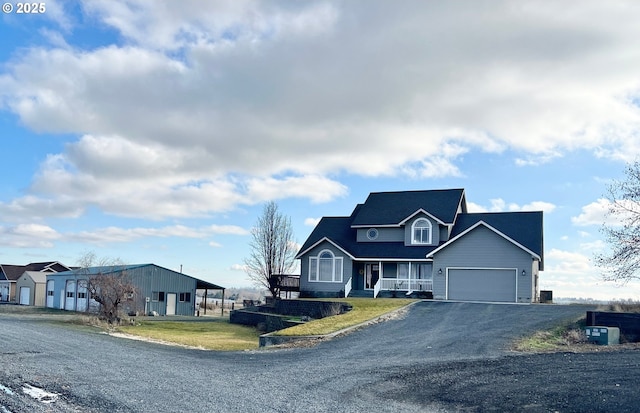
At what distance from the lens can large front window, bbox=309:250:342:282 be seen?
39.4 metres

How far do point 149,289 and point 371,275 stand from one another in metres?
17.9

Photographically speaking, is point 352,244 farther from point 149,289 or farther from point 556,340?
point 556,340

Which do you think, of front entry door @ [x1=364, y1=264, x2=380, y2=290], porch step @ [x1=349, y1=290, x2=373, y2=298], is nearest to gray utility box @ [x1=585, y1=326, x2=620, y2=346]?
porch step @ [x1=349, y1=290, x2=373, y2=298]

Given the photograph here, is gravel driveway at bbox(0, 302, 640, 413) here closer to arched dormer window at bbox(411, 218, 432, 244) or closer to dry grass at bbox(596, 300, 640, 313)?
dry grass at bbox(596, 300, 640, 313)

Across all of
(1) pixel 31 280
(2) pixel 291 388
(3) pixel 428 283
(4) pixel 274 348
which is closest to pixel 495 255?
(3) pixel 428 283

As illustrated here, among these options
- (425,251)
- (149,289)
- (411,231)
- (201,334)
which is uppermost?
(411,231)

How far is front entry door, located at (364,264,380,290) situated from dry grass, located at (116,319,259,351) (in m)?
9.00

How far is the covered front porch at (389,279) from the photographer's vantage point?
122 feet

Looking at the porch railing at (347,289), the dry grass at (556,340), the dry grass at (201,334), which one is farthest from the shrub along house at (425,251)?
the dry grass at (556,340)

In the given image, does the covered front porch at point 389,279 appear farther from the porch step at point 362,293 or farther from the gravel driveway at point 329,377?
the gravel driveway at point 329,377

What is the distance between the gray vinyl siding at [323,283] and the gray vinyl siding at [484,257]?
21.0ft

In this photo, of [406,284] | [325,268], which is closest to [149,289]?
[325,268]

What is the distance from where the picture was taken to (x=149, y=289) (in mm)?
45938

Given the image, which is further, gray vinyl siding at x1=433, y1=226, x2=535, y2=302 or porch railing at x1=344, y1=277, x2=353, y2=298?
porch railing at x1=344, y1=277, x2=353, y2=298
